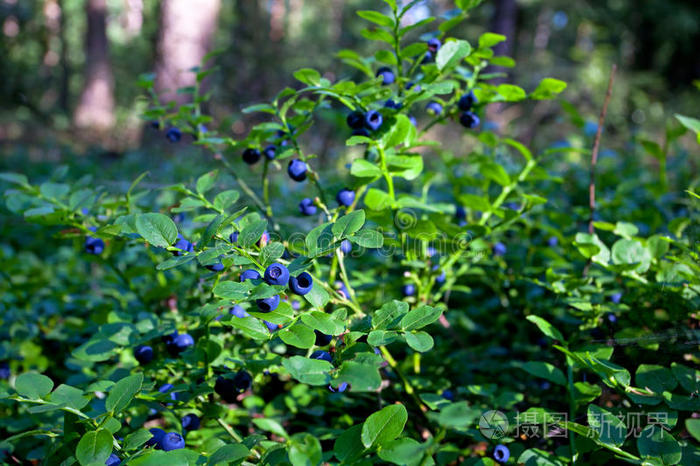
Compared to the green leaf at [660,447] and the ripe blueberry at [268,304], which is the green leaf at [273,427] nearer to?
the ripe blueberry at [268,304]

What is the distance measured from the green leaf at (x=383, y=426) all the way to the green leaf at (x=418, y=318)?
0.42 feet

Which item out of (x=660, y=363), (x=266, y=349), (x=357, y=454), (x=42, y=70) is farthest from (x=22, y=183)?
(x=42, y=70)

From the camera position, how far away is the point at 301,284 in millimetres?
787

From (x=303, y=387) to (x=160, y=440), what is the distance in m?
0.44

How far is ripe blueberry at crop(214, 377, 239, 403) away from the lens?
915 millimetres

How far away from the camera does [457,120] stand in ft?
4.26

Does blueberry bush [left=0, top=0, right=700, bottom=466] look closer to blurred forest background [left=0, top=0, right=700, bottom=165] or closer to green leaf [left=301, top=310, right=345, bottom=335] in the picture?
green leaf [left=301, top=310, right=345, bottom=335]

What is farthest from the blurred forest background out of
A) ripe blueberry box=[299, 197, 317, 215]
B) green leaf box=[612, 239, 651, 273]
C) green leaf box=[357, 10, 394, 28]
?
ripe blueberry box=[299, 197, 317, 215]

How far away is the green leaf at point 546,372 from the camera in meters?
1.00

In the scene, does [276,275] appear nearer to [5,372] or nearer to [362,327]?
[362,327]

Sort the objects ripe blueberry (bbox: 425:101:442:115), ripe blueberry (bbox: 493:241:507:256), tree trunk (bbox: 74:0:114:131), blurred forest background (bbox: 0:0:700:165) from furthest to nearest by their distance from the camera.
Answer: tree trunk (bbox: 74:0:114:131)
blurred forest background (bbox: 0:0:700:165)
ripe blueberry (bbox: 493:241:507:256)
ripe blueberry (bbox: 425:101:442:115)

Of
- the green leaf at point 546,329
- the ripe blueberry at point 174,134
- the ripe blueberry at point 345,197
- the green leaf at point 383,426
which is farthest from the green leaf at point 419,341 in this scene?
the ripe blueberry at point 174,134

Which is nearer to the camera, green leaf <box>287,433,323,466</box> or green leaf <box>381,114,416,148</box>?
green leaf <box>287,433,323,466</box>

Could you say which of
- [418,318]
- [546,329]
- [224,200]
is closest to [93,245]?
[224,200]
